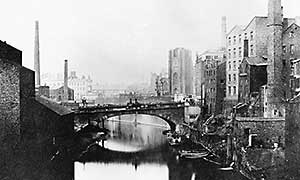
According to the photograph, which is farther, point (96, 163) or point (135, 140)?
point (135, 140)

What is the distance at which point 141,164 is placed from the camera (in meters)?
22.2

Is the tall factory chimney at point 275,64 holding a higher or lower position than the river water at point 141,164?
higher

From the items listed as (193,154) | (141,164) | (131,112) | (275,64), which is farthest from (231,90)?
(141,164)

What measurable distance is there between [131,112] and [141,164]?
6940mm

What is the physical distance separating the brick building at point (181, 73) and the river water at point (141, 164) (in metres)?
8.53

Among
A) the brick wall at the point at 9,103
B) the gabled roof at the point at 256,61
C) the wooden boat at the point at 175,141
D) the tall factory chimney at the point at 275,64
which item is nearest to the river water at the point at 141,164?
the wooden boat at the point at 175,141

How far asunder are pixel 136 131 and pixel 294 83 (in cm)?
2025

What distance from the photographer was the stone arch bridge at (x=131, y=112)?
27.4 metres

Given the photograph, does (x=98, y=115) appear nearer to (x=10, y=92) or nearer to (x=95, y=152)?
(x=95, y=152)

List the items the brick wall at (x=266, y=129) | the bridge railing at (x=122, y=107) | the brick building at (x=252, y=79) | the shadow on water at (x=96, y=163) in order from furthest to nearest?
the bridge railing at (x=122, y=107), the brick building at (x=252, y=79), the brick wall at (x=266, y=129), the shadow on water at (x=96, y=163)

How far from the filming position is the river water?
61.1ft

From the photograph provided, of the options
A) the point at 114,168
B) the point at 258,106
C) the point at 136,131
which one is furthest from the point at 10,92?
the point at 136,131

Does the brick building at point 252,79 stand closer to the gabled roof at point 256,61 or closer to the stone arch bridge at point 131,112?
the gabled roof at point 256,61

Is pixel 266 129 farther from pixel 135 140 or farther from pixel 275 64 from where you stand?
pixel 135 140
